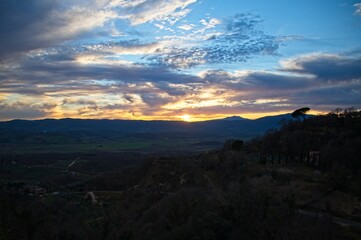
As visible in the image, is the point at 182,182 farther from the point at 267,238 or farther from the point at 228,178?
the point at 267,238

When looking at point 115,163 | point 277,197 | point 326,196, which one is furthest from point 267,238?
point 115,163

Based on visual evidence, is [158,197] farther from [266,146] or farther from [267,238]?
[267,238]

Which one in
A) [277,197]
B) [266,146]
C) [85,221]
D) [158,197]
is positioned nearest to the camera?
[277,197]

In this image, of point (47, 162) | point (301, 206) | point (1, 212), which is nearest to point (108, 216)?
point (1, 212)

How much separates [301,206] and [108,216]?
3264 cm

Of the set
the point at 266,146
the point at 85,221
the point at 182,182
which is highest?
the point at 266,146

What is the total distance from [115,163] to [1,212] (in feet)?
344

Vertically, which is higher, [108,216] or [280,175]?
[280,175]

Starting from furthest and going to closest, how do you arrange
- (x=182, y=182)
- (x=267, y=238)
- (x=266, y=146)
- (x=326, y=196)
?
(x=266, y=146) → (x=182, y=182) → (x=326, y=196) → (x=267, y=238)

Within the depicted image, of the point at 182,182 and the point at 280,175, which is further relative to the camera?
the point at 182,182

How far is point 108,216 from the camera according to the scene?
60.8m

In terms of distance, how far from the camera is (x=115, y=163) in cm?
14700

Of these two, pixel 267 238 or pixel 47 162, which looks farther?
pixel 47 162

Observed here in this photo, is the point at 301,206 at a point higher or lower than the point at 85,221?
higher
